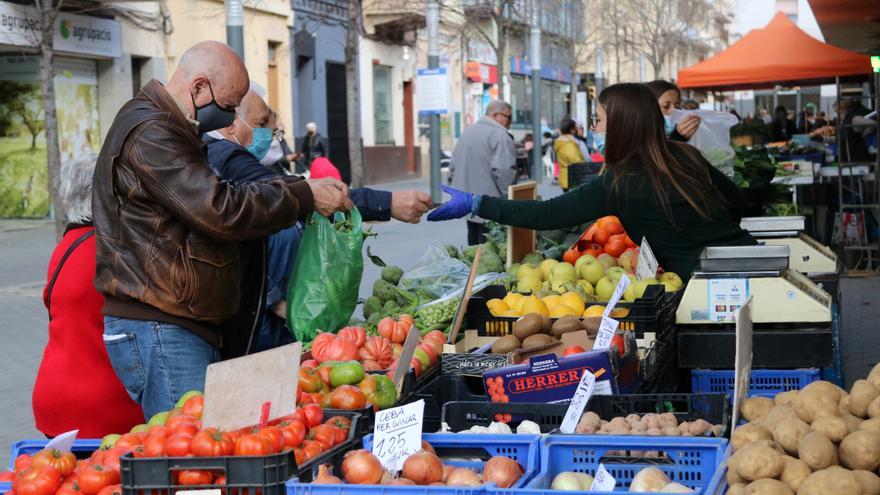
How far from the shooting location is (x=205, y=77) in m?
3.69

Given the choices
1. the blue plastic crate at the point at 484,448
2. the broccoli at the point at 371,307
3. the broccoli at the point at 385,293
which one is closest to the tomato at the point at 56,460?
the blue plastic crate at the point at 484,448

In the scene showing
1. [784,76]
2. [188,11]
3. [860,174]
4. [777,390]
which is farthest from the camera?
[188,11]

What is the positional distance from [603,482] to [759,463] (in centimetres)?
41

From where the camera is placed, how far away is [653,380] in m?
4.21

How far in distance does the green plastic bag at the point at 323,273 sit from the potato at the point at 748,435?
2.03 meters

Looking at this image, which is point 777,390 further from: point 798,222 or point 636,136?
point 798,222

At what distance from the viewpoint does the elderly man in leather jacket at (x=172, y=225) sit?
3.50 meters

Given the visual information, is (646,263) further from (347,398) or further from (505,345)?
(347,398)

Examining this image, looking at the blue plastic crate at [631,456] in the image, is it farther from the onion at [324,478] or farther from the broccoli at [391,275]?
the broccoli at [391,275]

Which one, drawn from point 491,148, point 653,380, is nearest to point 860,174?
point 491,148

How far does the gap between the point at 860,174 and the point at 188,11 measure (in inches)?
561

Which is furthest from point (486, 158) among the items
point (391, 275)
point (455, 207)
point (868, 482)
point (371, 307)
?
point (868, 482)

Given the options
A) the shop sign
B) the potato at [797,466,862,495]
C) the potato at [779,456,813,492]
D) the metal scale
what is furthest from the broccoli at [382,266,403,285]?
the shop sign

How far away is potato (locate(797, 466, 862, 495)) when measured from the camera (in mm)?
2418
